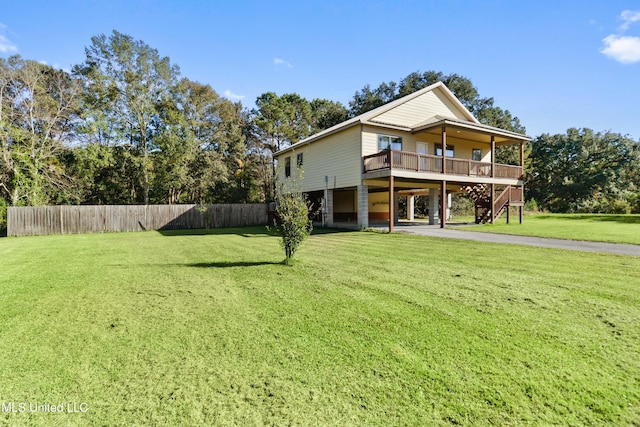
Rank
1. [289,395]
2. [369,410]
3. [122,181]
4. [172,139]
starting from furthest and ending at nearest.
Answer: [122,181], [172,139], [289,395], [369,410]

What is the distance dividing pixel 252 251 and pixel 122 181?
25.1 m

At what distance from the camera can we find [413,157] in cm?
1561

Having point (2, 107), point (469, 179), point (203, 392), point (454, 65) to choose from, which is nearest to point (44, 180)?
point (2, 107)

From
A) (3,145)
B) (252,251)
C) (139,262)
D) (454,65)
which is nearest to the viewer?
(139,262)

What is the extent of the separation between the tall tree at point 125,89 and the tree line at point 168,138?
8 cm

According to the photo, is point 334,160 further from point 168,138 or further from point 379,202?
point 168,138

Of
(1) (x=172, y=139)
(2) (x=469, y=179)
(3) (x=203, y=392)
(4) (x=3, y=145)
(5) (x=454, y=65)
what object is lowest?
(3) (x=203, y=392)

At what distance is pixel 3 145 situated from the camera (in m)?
19.9

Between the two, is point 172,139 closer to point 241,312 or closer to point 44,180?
point 44,180

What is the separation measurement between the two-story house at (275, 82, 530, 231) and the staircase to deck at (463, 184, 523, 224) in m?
0.05

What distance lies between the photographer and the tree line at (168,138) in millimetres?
21547

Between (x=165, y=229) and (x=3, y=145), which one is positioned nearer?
(x=3, y=145)

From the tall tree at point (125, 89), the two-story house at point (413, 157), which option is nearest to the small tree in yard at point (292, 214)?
the two-story house at point (413, 157)

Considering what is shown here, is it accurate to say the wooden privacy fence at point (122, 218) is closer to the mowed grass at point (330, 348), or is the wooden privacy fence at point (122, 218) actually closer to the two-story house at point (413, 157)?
the two-story house at point (413, 157)
